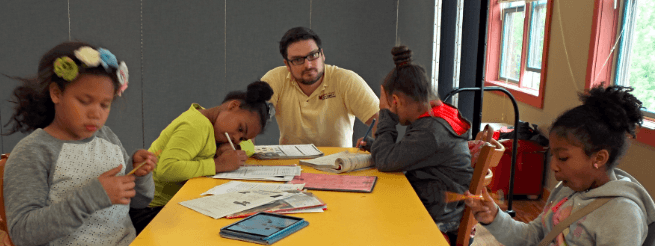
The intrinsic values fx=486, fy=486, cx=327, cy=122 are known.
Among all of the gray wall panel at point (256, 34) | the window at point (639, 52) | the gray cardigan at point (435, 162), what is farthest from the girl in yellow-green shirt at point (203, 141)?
the window at point (639, 52)

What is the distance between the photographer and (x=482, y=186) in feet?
5.09

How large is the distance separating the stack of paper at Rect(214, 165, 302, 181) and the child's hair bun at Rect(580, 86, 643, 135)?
1.00 metres

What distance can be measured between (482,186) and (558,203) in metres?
0.23

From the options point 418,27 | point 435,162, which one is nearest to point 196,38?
point 418,27

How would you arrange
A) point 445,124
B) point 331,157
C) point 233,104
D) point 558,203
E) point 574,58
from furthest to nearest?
1. point 574,58
2. point 331,157
3. point 233,104
4. point 445,124
5. point 558,203

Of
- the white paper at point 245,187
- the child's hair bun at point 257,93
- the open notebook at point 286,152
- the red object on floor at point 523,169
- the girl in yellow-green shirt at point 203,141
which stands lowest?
the red object on floor at point 523,169

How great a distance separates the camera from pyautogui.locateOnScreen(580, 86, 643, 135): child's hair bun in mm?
1238

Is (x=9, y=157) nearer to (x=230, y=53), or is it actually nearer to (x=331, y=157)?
(x=331, y=157)

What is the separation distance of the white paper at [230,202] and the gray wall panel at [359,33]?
2.46 m

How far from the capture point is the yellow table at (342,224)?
115cm

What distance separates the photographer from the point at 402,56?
1.88 metres

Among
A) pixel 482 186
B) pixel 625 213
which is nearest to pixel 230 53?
pixel 482 186

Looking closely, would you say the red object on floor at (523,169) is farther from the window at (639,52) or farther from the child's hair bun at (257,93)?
the child's hair bun at (257,93)

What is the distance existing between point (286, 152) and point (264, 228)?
1083 mm
